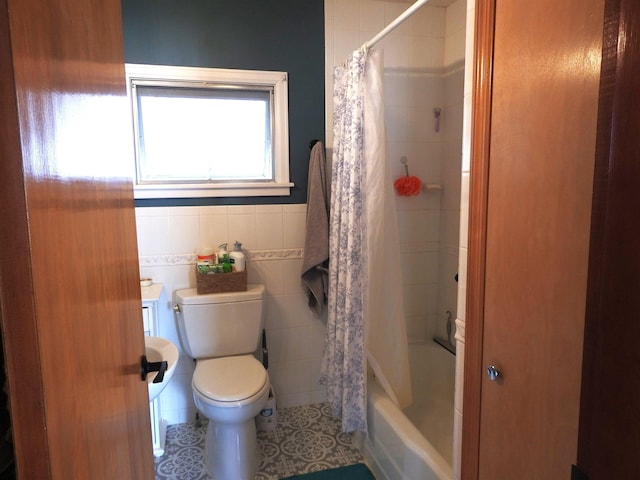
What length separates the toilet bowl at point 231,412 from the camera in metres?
1.79

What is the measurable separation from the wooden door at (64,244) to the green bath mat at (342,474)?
124 cm

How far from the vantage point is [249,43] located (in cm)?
218

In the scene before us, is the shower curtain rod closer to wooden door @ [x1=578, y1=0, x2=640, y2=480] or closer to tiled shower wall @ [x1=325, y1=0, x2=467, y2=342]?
tiled shower wall @ [x1=325, y1=0, x2=467, y2=342]

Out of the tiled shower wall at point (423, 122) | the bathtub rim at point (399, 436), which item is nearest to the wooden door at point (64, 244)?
the bathtub rim at point (399, 436)

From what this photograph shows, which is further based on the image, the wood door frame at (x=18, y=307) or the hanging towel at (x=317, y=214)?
the hanging towel at (x=317, y=214)

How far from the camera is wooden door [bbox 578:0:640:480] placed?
533 millimetres

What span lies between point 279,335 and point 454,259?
45.6 inches

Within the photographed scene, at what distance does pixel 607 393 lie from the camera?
593 millimetres

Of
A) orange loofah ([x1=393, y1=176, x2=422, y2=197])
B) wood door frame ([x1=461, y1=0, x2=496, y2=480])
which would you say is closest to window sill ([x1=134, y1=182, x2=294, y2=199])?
orange loofah ([x1=393, y1=176, x2=422, y2=197])

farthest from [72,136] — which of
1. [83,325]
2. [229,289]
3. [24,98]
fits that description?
[229,289]

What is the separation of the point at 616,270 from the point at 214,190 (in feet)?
6.47

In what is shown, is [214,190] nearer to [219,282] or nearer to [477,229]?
[219,282]

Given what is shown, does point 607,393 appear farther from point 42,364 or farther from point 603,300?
point 42,364

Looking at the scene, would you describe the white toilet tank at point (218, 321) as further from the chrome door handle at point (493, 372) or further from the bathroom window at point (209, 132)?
the chrome door handle at point (493, 372)
